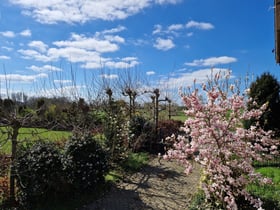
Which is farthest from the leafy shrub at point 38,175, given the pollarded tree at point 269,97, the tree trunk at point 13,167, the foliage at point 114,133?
the pollarded tree at point 269,97

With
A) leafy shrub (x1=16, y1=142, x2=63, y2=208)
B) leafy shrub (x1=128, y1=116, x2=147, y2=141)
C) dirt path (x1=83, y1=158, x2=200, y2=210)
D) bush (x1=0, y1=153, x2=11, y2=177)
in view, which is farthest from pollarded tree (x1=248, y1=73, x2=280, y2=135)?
bush (x1=0, y1=153, x2=11, y2=177)

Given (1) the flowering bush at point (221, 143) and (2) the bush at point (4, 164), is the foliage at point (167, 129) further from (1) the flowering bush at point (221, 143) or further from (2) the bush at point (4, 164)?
(1) the flowering bush at point (221, 143)

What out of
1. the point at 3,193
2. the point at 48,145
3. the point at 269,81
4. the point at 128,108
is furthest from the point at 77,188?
the point at 269,81

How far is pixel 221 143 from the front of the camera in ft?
13.5

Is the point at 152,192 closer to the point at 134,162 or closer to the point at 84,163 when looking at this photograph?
the point at 84,163

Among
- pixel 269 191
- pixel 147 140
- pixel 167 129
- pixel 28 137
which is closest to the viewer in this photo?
pixel 269 191

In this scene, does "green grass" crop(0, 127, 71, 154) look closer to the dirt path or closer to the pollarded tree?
the dirt path

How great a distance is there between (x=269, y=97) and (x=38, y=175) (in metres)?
7.93

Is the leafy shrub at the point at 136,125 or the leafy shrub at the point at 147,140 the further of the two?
the leafy shrub at the point at 136,125

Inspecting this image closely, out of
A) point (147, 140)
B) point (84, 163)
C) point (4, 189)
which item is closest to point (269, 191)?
point (84, 163)

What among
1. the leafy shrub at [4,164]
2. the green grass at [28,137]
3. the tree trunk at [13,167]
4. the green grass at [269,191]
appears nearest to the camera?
the green grass at [269,191]

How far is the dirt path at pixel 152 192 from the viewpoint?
202 inches

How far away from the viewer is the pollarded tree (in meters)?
9.32

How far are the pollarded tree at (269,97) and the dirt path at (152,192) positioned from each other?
332 cm
